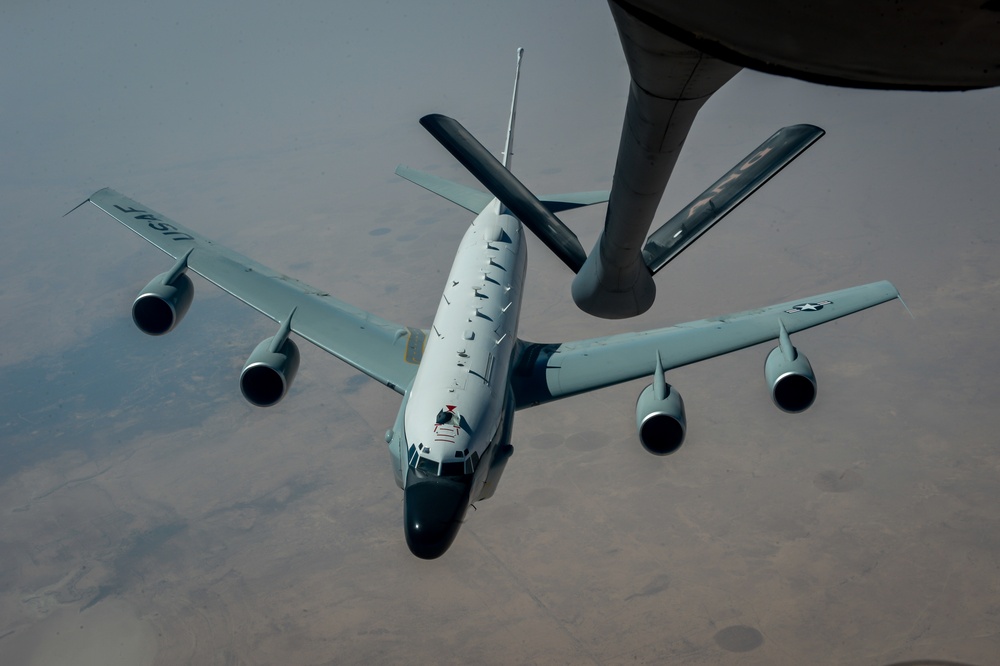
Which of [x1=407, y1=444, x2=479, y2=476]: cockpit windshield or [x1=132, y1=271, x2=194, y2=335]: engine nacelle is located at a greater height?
[x1=407, y1=444, x2=479, y2=476]: cockpit windshield

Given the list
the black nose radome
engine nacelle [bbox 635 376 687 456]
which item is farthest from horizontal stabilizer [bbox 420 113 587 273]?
engine nacelle [bbox 635 376 687 456]

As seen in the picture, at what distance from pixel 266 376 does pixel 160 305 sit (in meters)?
6.54

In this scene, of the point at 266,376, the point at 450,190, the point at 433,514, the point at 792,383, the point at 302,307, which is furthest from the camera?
the point at 450,190

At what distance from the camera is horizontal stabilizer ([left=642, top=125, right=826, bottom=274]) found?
1454cm

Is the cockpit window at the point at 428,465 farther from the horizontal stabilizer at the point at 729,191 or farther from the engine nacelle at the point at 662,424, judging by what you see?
the horizontal stabilizer at the point at 729,191

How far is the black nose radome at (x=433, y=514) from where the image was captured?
82.5 ft

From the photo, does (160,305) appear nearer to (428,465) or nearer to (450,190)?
(450,190)

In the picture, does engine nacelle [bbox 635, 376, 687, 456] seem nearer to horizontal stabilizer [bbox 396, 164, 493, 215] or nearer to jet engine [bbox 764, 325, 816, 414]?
jet engine [bbox 764, 325, 816, 414]

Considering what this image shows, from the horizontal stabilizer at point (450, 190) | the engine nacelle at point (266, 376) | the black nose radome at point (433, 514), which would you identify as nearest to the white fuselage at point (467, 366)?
the black nose radome at point (433, 514)

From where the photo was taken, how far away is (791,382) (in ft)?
98.8

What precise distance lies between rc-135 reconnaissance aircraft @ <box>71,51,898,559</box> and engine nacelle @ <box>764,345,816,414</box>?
0.05m

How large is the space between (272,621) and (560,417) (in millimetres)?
25344

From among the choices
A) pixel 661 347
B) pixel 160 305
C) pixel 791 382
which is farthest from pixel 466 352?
pixel 160 305

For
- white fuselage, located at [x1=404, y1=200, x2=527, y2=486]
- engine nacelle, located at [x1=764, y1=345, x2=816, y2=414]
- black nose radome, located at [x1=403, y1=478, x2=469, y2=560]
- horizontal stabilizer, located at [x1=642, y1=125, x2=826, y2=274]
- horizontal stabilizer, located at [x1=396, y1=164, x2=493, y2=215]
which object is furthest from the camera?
horizontal stabilizer, located at [x1=396, y1=164, x2=493, y2=215]
